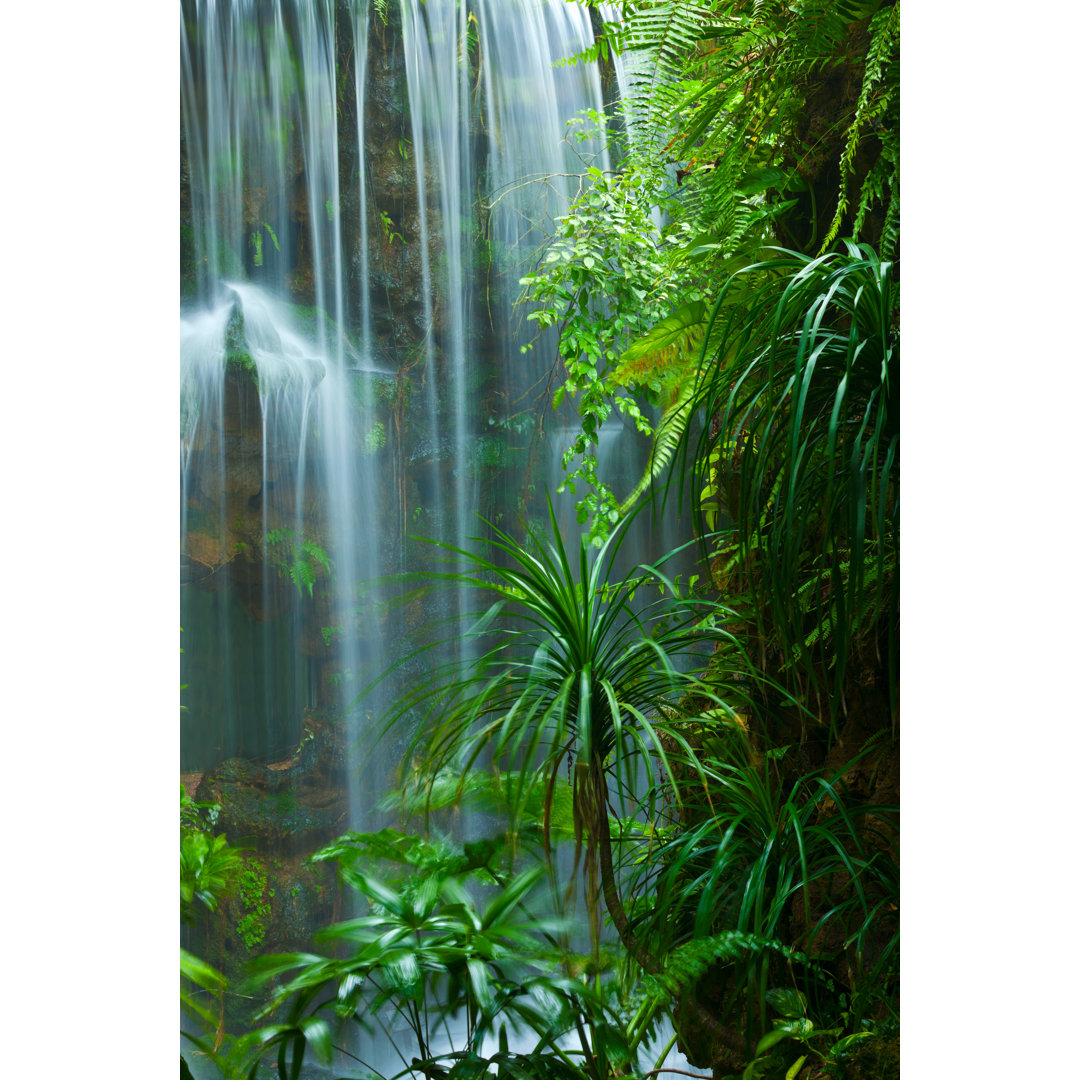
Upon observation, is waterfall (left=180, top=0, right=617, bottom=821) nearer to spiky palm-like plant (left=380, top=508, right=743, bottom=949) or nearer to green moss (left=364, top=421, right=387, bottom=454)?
green moss (left=364, top=421, right=387, bottom=454)

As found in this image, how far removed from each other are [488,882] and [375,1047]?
0.38m

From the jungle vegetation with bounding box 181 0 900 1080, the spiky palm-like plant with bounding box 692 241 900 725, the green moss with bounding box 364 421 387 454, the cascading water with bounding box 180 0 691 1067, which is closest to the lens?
the spiky palm-like plant with bounding box 692 241 900 725

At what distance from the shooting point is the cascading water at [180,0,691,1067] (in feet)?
5.31

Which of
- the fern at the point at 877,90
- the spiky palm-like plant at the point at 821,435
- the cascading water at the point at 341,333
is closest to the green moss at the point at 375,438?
the cascading water at the point at 341,333

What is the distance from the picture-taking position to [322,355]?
1.85m

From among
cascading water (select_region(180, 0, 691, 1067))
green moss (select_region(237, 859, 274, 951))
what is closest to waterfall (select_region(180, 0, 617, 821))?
cascading water (select_region(180, 0, 691, 1067))

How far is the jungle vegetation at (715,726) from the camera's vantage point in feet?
3.78

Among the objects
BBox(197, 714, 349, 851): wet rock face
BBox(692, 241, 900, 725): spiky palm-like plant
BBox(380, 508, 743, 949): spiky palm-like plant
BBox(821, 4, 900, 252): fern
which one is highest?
BBox(821, 4, 900, 252): fern

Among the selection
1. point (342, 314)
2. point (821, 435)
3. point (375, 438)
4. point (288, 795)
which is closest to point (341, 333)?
point (342, 314)

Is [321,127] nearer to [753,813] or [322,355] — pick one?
[322,355]

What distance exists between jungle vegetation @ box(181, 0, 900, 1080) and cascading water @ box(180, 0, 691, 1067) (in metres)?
0.25

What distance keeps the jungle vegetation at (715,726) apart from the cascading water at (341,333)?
0.25 metres

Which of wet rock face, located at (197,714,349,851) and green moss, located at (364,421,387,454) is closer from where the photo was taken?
wet rock face, located at (197,714,349,851)
